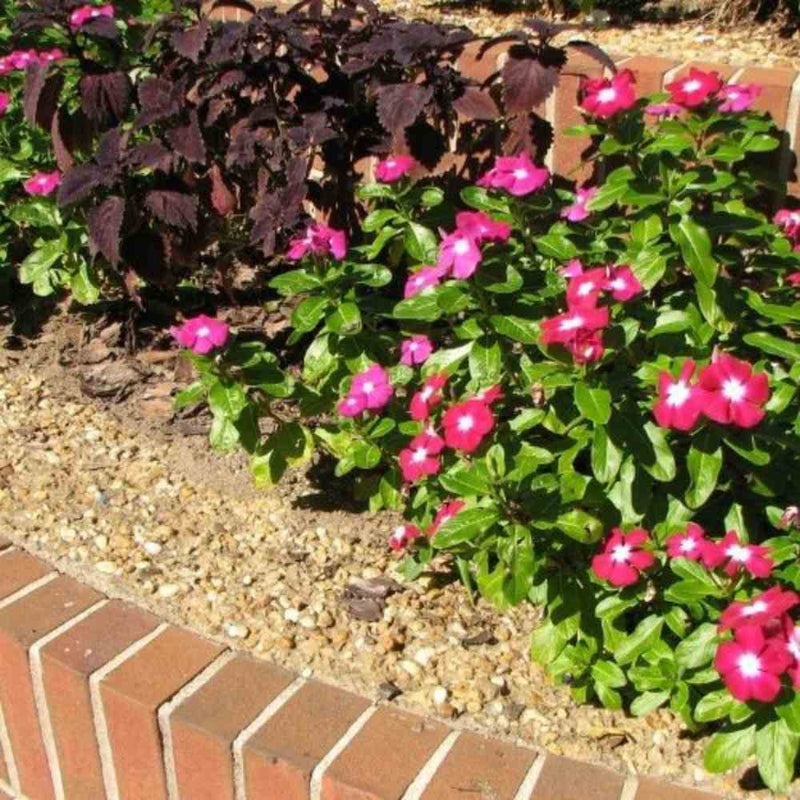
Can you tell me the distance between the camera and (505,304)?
208cm

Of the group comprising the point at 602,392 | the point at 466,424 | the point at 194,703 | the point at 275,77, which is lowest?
the point at 194,703

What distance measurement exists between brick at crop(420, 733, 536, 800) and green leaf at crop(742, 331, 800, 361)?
785 millimetres

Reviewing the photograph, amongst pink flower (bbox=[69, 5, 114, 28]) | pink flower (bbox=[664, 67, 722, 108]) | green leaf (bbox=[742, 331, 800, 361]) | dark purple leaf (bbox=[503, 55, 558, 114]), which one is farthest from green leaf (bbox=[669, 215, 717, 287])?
pink flower (bbox=[69, 5, 114, 28])

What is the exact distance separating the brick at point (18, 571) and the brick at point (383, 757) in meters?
0.85

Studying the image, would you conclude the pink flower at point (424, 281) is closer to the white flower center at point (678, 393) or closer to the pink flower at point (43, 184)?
the white flower center at point (678, 393)

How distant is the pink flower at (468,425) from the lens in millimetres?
1921

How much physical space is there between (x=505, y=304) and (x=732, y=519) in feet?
1.79

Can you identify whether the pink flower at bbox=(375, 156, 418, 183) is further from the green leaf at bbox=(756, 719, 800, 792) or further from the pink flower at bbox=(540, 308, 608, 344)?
the green leaf at bbox=(756, 719, 800, 792)

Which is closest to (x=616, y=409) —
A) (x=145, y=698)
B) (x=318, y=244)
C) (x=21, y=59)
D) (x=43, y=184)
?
(x=318, y=244)

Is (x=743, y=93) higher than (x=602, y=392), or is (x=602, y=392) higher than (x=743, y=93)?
(x=743, y=93)

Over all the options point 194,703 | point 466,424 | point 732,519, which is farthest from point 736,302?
point 194,703

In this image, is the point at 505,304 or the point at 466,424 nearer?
the point at 466,424

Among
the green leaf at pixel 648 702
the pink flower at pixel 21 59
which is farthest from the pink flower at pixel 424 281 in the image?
the pink flower at pixel 21 59

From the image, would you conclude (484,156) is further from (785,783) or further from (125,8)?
(785,783)
